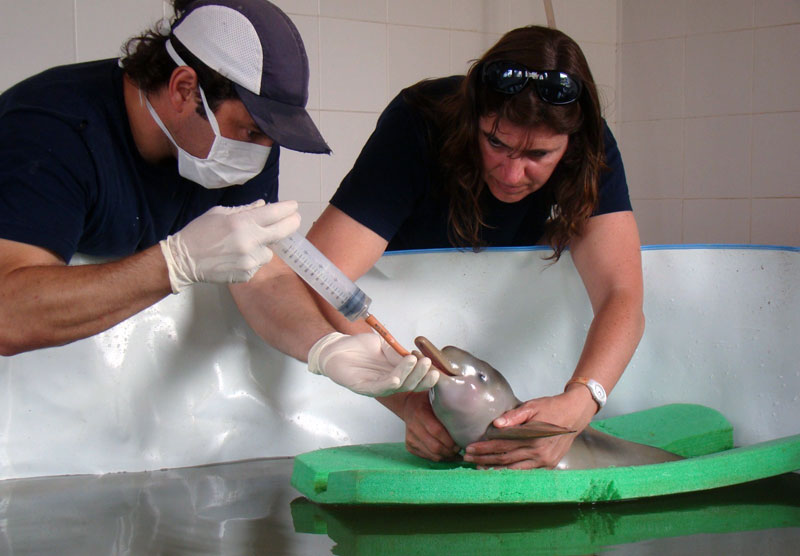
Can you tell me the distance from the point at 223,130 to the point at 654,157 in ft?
7.58

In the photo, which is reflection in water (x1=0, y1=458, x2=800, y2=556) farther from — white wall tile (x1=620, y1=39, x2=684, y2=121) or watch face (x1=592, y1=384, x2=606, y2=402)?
white wall tile (x1=620, y1=39, x2=684, y2=121)

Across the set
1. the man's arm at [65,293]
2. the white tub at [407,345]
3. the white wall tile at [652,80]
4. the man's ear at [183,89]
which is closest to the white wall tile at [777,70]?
the white wall tile at [652,80]

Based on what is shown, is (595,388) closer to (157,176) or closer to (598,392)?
(598,392)

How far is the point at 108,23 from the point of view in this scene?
8.96 feet

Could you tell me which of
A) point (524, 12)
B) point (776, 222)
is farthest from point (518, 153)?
point (524, 12)

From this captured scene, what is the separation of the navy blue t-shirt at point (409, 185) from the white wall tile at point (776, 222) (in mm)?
1565

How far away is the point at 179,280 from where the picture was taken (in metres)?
1.23

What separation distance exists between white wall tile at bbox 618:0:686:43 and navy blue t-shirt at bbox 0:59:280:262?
215cm

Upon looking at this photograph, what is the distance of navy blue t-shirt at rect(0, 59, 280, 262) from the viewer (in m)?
1.27

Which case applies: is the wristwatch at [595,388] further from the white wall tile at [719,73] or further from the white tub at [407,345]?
the white wall tile at [719,73]

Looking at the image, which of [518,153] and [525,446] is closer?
[525,446]

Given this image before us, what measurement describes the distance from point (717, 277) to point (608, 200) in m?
0.37

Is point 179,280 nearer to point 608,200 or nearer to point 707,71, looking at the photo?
point 608,200

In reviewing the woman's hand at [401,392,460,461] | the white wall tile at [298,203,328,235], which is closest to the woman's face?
the woman's hand at [401,392,460,461]
